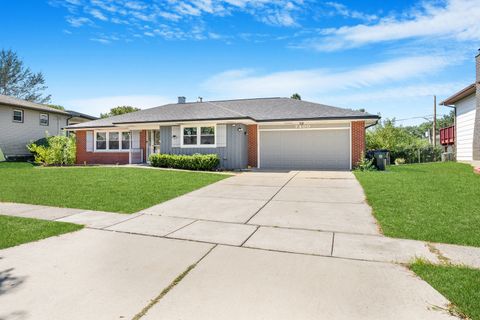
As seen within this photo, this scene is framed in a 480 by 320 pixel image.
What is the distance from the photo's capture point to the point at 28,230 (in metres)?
5.01

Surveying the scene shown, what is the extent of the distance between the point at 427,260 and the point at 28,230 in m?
6.48

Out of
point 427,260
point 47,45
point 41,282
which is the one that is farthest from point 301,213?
point 47,45

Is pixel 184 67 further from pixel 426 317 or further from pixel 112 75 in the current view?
pixel 426 317

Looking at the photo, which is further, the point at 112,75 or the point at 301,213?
the point at 112,75

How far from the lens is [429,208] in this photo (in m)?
6.52

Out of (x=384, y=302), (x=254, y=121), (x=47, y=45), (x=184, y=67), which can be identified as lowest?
(x=384, y=302)

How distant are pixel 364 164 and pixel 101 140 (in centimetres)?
1799

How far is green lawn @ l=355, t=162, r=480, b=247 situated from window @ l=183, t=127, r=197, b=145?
10.1 m

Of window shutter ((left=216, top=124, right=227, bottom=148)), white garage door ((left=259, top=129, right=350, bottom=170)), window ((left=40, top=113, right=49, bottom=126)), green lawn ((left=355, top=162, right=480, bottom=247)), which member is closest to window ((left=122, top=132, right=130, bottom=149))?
window shutter ((left=216, top=124, right=227, bottom=148))

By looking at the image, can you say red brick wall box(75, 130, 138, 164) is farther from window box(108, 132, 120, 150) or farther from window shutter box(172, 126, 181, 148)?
window shutter box(172, 126, 181, 148)

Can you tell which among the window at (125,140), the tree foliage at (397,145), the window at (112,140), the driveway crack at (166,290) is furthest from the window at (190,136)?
the tree foliage at (397,145)

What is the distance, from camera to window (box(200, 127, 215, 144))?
16500 millimetres

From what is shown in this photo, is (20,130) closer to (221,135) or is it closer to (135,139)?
(135,139)

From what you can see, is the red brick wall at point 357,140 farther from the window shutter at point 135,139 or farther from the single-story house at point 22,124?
the single-story house at point 22,124
